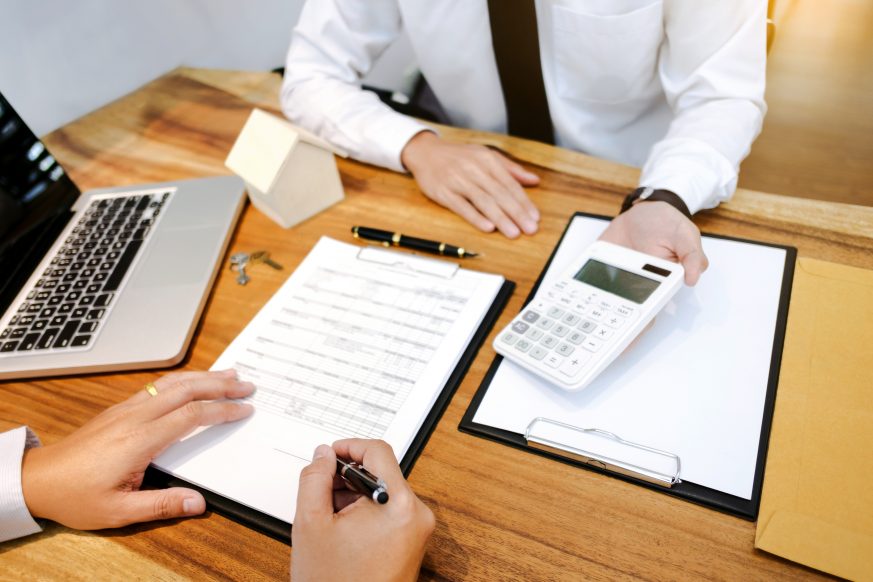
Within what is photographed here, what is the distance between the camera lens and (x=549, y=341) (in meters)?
0.56

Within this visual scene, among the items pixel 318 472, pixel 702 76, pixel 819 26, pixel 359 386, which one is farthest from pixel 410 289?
pixel 819 26

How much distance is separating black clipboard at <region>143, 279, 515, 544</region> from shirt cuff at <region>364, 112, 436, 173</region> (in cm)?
37

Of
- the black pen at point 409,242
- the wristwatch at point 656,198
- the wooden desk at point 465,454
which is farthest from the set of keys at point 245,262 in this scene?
the wristwatch at point 656,198

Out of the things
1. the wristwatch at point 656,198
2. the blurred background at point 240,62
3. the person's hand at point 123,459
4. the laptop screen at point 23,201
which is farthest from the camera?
the blurred background at point 240,62

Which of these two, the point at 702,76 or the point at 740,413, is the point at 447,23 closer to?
the point at 702,76

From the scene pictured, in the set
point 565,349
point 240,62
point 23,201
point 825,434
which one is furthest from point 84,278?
point 240,62

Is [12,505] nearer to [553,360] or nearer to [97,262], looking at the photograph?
[97,262]

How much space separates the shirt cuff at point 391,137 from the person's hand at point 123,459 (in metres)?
0.47

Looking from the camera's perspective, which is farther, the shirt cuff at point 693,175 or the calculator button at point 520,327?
the shirt cuff at point 693,175

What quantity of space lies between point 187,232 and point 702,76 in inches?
31.2

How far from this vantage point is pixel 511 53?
1.02 meters

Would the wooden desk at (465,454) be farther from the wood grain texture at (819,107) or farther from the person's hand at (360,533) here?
the wood grain texture at (819,107)

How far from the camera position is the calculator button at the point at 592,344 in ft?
1.74

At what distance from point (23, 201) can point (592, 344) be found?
864 mm
